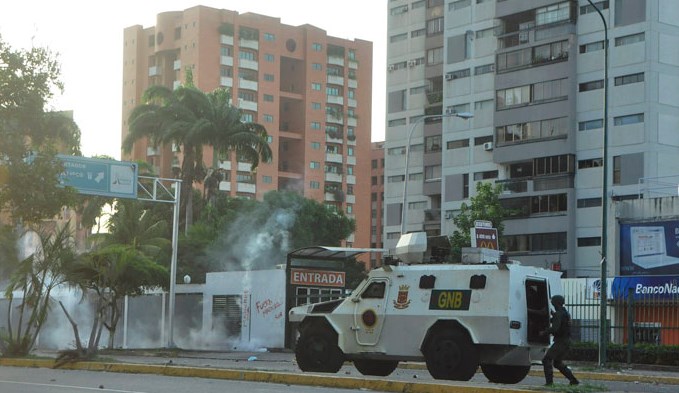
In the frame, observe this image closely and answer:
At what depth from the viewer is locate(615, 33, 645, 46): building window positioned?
64062 millimetres

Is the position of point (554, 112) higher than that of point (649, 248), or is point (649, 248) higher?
point (554, 112)

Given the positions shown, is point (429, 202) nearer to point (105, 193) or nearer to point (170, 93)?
point (170, 93)

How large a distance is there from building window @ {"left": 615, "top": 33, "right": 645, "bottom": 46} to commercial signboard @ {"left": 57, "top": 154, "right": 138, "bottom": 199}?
114 ft

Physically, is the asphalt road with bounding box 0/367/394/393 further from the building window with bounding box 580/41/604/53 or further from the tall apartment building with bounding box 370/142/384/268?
the tall apartment building with bounding box 370/142/384/268

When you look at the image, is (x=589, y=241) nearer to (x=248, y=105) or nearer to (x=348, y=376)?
(x=348, y=376)

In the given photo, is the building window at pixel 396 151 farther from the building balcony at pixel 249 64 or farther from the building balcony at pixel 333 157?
the building balcony at pixel 333 157

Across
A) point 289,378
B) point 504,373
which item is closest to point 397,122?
point 504,373

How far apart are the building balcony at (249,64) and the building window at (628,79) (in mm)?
57131

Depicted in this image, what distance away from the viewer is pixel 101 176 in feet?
130

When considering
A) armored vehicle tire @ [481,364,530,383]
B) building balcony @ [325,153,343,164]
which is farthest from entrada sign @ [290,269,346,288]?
building balcony @ [325,153,343,164]

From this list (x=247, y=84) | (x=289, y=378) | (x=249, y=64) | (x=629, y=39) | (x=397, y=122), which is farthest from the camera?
(x=249, y=64)

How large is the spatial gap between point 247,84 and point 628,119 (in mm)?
58499

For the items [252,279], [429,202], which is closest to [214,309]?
[252,279]

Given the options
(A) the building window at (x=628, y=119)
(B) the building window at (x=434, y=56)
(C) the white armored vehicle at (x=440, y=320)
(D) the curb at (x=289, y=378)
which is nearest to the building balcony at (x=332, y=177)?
(B) the building window at (x=434, y=56)
